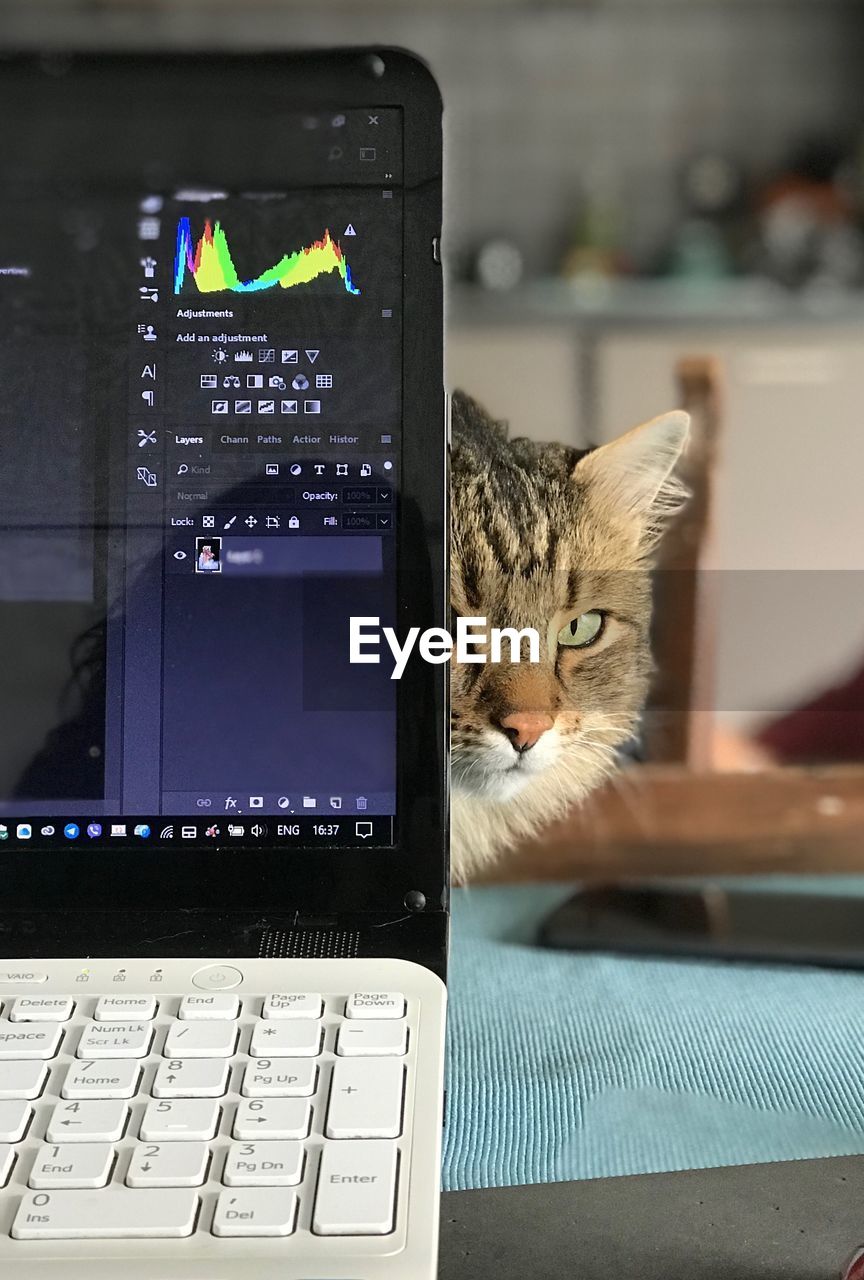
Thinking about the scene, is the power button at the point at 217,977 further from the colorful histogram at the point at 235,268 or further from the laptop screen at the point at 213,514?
the colorful histogram at the point at 235,268

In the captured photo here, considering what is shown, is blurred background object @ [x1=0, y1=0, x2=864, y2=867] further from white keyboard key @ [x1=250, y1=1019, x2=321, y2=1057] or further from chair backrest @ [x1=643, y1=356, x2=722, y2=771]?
white keyboard key @ [x1=250, y1=1019, x2=321, y2=1057]

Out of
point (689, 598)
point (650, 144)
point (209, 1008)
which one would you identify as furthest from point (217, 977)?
point (650, 144)

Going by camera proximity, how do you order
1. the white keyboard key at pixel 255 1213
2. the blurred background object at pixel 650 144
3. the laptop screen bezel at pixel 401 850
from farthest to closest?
the blurred background object at pixel 650 144, the laptop screen bezel at pixel 401 850, the white keyboard key at pixel 255 1213

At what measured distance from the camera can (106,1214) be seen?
29 cm

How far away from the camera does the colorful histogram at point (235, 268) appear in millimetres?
409

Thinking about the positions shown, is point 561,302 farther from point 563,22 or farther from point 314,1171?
point 314,1171

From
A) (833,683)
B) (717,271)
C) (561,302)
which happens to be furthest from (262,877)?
(717,271)

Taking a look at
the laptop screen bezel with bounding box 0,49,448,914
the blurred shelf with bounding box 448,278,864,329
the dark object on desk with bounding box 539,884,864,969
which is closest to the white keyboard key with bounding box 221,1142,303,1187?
the laptop screen bezel with bounding box 0,49,448,914

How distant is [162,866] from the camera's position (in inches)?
16.0

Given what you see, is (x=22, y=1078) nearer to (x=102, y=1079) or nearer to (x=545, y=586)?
(x=102, y=1079)

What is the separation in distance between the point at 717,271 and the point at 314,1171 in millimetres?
1909

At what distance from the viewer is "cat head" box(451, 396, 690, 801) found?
17.9 inches

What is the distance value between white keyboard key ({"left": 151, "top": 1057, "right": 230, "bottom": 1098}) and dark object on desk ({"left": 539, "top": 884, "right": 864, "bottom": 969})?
0.21 metres

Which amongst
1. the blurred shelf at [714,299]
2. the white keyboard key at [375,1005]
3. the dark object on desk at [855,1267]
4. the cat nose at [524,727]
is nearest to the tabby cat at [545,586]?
the cat nose at [524,727]
